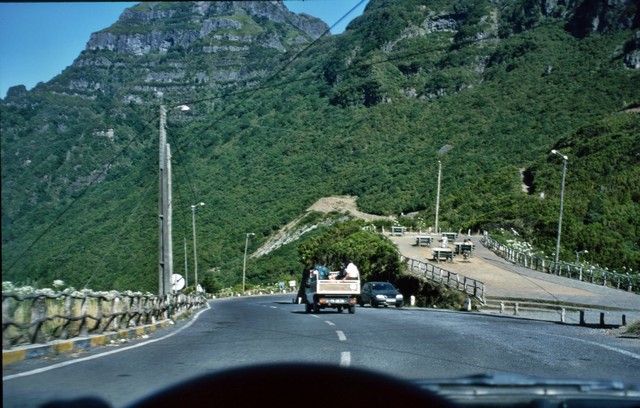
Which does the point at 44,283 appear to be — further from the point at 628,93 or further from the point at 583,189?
the point at 628,93

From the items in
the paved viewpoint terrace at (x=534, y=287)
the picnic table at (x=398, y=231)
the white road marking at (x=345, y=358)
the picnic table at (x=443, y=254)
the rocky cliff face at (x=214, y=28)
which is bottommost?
the paved viewpoint terrace at (x=534, y=287)

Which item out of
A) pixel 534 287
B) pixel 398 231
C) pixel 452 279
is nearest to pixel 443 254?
pixel 452 279

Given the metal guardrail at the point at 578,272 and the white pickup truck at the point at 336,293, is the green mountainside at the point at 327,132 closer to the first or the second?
the metal guardrail at the point at 578,272

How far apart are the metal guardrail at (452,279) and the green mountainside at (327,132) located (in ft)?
47.0

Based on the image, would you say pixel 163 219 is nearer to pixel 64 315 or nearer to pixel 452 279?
pixel 64 315

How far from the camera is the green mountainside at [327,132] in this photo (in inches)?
1156

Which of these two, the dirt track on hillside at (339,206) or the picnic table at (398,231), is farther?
the dirt track on hillside at (339,206)

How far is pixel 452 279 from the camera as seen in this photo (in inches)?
1453

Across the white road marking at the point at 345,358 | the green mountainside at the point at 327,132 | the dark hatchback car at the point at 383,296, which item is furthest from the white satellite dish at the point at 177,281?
the white road marking at the point at 345,358

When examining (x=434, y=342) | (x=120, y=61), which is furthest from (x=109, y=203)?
(x=120, y=61)

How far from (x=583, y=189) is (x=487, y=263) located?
76.6 feet

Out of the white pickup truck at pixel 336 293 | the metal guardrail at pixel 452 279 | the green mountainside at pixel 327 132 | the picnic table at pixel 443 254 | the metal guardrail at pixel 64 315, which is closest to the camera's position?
the metal guardrail at pixel 64 315

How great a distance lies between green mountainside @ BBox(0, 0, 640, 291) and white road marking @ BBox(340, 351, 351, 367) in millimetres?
4409

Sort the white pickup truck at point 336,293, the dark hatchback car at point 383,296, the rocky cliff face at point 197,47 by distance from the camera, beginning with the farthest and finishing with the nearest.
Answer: the rocky cliff face at point 197,47, the dark hatchback car at point 383,296, the white pickup truck at point 336,293
